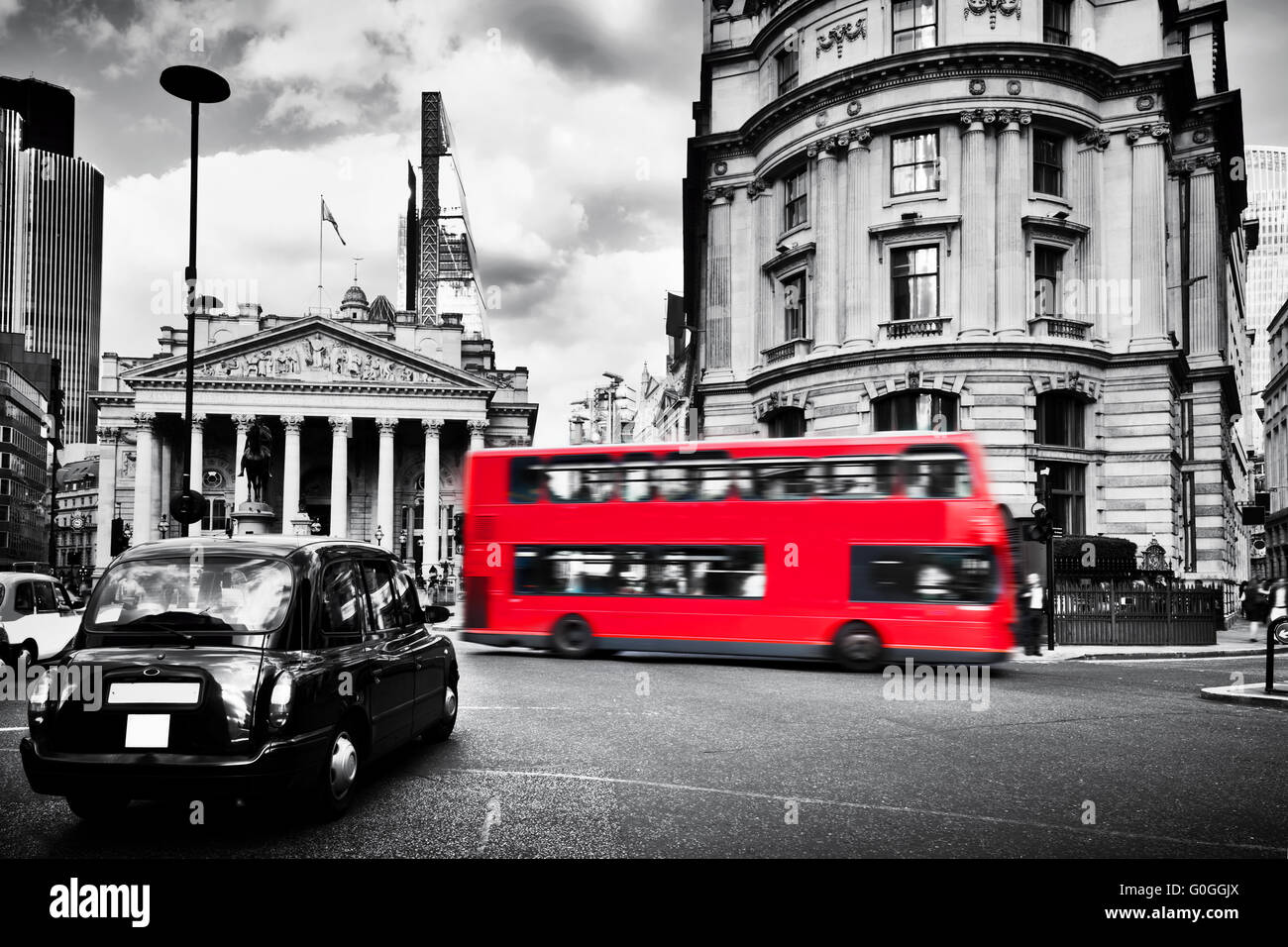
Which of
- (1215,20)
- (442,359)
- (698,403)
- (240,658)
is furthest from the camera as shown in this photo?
(442,359)

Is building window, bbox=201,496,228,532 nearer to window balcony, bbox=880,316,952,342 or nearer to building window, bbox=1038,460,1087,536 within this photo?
window balcony, bbox=880,316,952,342

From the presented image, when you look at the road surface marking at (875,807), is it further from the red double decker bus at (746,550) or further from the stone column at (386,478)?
the stone column at (386,478)

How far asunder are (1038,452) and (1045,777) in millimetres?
23151

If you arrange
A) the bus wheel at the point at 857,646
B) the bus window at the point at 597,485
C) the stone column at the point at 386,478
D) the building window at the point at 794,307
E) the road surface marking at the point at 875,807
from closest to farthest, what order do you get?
the road surface marking at the point at 875,807 → the bus wheel at the point at 857,646 → the bus window at the point at 597,485 → the building window at the point at 794,307 → the stone column at the point at 386,478

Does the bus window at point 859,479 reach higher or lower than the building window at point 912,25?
lower

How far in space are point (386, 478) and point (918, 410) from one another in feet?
133

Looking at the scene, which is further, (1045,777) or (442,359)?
(442,359)

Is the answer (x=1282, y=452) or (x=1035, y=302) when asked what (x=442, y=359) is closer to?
(x=1035, y=302)

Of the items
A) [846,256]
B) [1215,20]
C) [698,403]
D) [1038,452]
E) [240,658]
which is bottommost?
[240,658]

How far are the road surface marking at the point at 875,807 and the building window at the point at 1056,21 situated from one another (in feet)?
98.7

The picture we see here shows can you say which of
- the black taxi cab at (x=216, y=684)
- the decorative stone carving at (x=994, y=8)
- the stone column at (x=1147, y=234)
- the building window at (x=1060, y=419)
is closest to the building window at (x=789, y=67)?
the decorative stone carving at (x=994, y=8)

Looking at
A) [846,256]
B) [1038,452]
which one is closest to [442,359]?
[846,256]

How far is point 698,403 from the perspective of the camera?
3841 cm

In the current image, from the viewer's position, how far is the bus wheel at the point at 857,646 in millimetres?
15719
